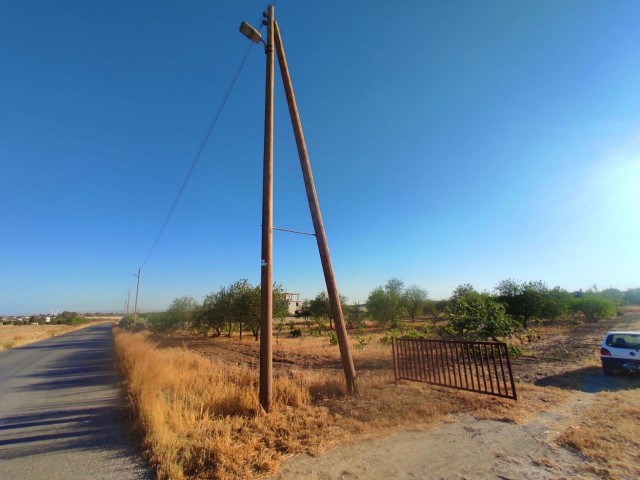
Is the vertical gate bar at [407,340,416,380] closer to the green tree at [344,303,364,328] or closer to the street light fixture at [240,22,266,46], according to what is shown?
the street light fixture at [240,22,266,46]

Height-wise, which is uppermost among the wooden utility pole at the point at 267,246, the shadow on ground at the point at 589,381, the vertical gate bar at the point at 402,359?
the wooden utility pole at the point at 267,246

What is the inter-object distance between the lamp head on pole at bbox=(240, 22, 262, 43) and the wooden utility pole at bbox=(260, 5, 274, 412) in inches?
13.8

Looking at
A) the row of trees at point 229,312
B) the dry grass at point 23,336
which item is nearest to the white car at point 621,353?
the row of trees at point 229,312

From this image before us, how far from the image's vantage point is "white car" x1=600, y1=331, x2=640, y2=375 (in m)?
10.1

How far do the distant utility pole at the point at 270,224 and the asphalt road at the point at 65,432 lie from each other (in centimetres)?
269

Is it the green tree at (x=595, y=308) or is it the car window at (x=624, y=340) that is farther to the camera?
the green tree at (x=595, y=308)

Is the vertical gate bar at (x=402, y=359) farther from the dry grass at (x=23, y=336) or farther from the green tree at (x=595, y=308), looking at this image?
the green tree at (x=595, y=308)

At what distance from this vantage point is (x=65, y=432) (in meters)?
6.27

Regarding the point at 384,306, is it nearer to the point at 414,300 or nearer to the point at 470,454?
the point at 414,300

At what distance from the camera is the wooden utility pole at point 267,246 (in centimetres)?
672

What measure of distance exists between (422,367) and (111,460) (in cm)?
682

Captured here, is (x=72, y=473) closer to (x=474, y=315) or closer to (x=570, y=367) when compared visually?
(x=474, y=315)

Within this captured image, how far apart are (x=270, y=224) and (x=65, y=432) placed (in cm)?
577

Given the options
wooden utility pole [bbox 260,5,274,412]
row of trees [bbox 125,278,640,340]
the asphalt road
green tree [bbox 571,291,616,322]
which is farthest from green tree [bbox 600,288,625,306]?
the asphalt road
